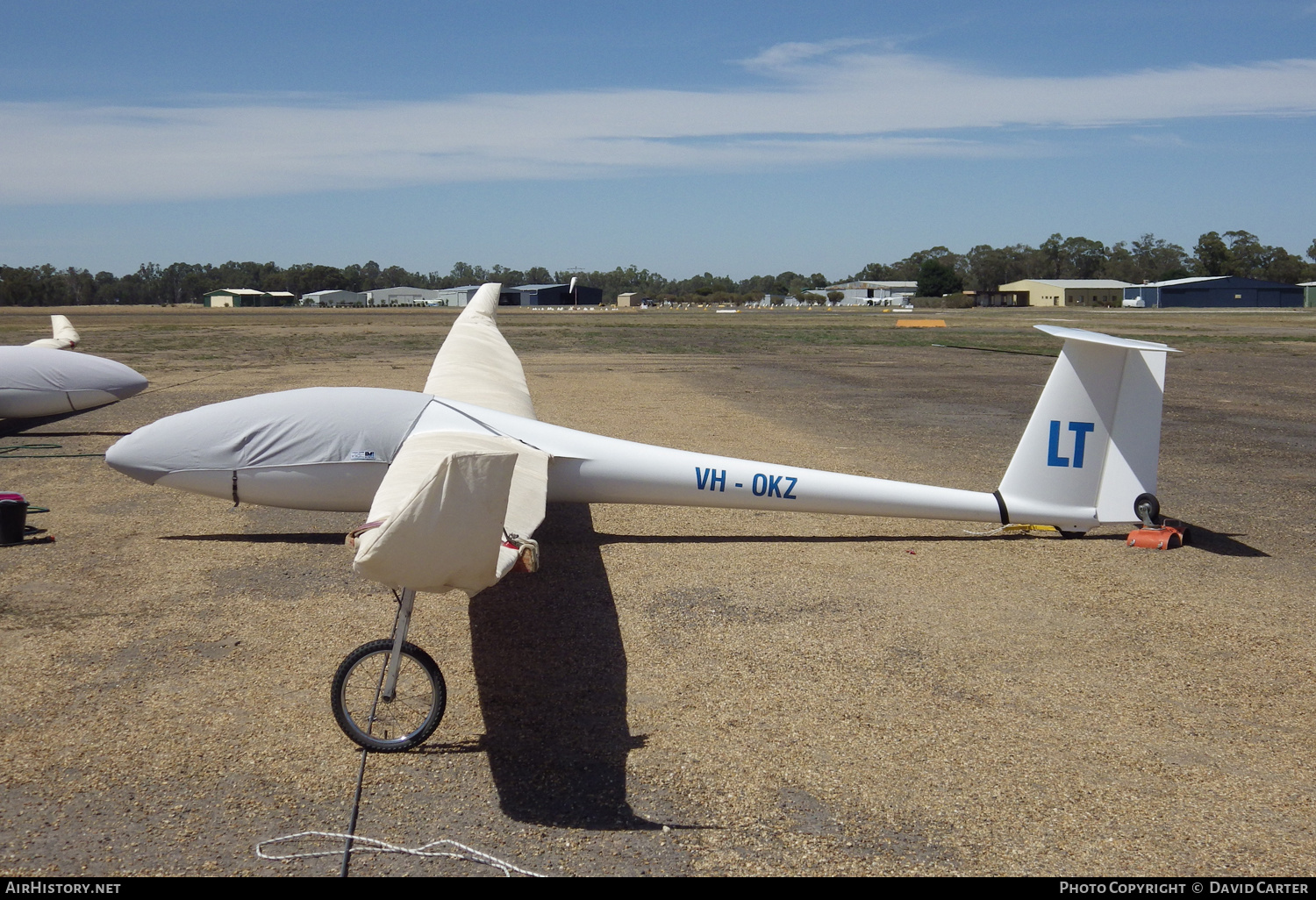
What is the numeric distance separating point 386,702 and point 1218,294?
546 feet

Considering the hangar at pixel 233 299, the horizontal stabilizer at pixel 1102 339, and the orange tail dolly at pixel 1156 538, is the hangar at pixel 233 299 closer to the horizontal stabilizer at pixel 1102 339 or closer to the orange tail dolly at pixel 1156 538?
the horizontal stabilizer at pixel 1102 339

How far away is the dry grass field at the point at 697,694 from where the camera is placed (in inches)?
188

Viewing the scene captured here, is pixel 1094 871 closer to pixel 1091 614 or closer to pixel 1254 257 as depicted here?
pixel 1091 614

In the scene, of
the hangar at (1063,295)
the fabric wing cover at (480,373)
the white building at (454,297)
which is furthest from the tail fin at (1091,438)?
the white building at (454,297)

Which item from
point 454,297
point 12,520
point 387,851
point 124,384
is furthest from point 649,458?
point 454,297

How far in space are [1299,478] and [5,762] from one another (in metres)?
15.5

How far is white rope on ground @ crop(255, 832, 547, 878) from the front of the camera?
14.8 ft

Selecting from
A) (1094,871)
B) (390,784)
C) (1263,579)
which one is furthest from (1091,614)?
(390,784)

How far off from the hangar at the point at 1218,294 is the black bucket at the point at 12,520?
156 metres

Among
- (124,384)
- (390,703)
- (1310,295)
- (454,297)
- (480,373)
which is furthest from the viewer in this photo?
(454,297)

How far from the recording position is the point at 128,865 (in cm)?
446

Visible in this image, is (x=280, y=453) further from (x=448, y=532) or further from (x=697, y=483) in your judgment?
(x=448, y=532)

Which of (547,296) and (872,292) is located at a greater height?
(872,292)

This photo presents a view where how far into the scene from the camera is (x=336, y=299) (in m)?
189
